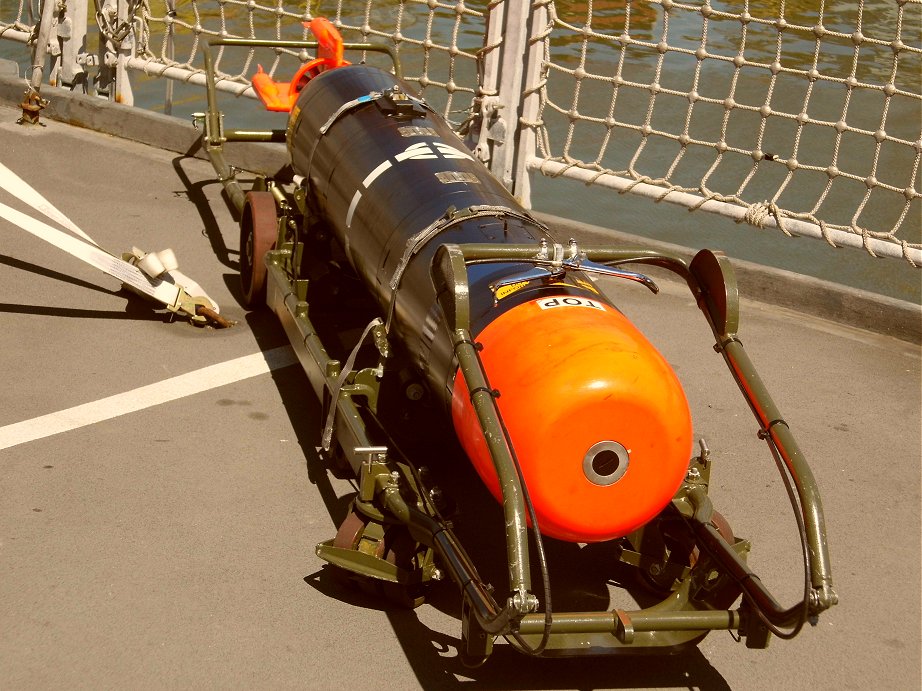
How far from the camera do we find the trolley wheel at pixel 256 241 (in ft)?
20.5

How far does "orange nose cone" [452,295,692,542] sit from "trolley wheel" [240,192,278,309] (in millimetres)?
2838

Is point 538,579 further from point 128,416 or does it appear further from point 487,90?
point 487,90

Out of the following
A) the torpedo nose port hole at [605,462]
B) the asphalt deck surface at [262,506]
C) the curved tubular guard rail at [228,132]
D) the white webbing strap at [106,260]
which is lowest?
the asphalt deck surface at [262,506]

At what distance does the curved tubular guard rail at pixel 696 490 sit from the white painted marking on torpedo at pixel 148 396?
7.01 feet

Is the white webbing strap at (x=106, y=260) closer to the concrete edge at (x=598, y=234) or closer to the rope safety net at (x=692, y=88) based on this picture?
the rope safety net at (x=692, y=88)

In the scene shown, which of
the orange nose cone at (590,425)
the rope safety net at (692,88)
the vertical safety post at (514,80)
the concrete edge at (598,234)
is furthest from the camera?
the vertical safety post at (514,80)

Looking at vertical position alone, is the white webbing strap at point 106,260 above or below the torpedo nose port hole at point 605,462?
below

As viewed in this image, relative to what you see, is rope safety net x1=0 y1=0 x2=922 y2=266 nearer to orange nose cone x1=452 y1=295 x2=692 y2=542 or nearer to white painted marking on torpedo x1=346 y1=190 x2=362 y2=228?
white painted marking on torpedo x1=346 y1=190 x2=362 y2=228

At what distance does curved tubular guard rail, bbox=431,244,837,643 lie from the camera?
3322 millimetres

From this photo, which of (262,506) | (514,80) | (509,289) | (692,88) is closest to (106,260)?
(262,506)

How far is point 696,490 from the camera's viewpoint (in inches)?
164

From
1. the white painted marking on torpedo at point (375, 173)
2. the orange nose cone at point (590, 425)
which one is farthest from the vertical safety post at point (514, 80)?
the orange nose cone at point (590, 425)

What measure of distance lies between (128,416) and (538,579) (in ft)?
6.95

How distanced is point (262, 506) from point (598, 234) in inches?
139
